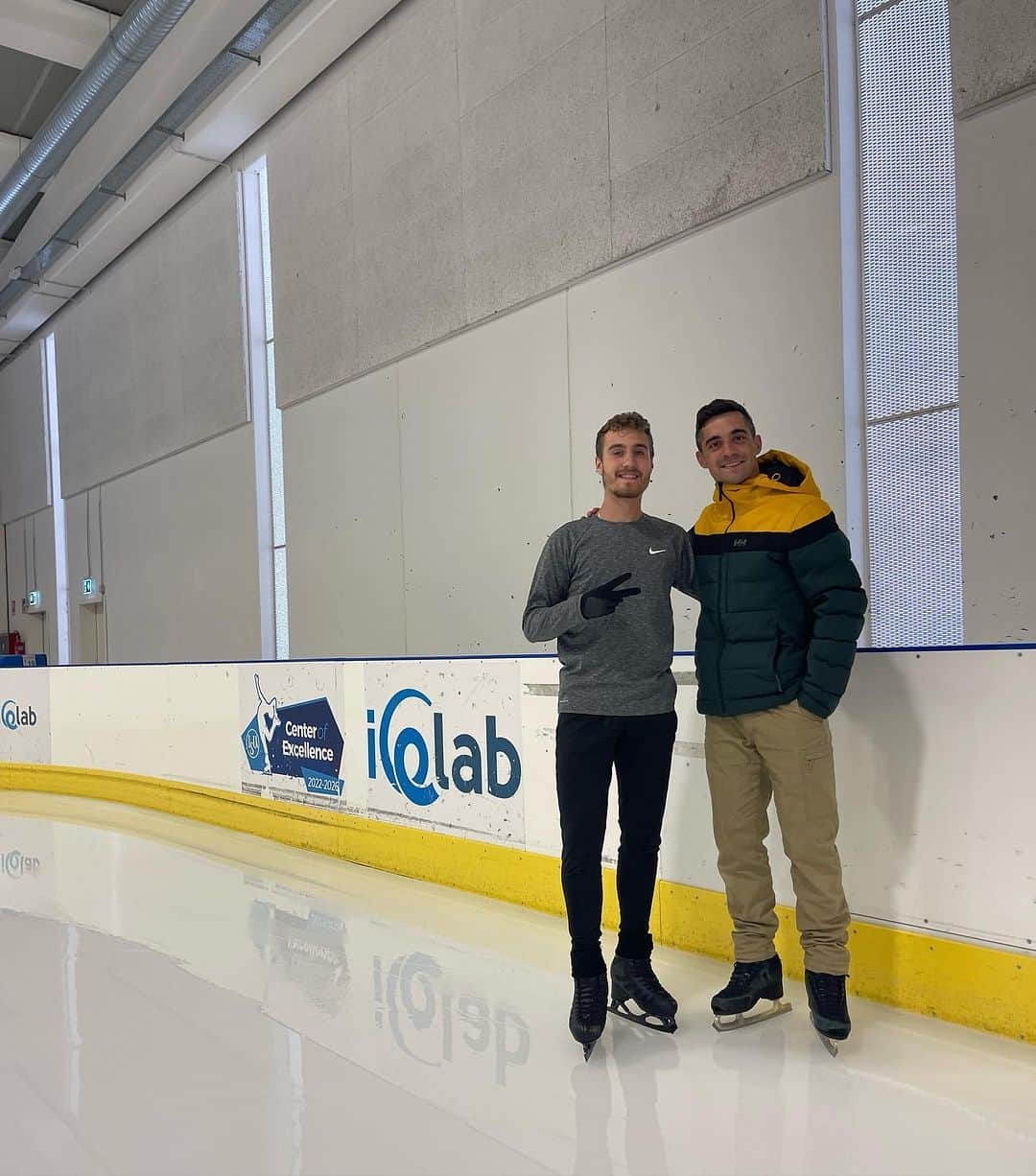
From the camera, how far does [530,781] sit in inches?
168

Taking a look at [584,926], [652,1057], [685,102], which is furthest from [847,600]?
[685,102]

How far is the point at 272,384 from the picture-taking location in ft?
33.7

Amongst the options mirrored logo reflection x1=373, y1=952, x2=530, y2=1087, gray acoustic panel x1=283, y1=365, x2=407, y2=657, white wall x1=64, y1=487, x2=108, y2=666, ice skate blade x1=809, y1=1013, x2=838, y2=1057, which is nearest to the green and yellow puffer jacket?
ice skate blade x1=809, y1=1013, x2=838, y2=1057

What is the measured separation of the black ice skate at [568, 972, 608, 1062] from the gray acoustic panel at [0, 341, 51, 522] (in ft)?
50.8

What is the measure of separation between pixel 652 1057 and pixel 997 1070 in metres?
0.82

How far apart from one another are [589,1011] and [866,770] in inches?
42.8

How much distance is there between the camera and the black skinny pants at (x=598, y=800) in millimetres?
2672

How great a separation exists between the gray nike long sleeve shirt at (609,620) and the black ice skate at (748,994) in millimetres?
773

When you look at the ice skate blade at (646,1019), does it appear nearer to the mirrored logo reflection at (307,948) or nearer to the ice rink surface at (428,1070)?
the ice rink surface at (428,1070)

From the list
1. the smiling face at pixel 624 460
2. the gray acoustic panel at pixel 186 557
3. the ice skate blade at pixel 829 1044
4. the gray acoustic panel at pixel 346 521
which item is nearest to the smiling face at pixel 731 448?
the smiling face at pixel 624 460

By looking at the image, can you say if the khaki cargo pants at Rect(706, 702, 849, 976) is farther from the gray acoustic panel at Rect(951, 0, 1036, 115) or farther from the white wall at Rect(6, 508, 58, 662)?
the white wall at Rect(6, 508, 58, 662)

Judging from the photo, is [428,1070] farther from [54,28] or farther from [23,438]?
[23,438]

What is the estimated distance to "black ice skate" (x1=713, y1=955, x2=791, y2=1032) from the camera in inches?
109

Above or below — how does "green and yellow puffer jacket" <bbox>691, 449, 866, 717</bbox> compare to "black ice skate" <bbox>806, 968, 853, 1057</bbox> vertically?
above
